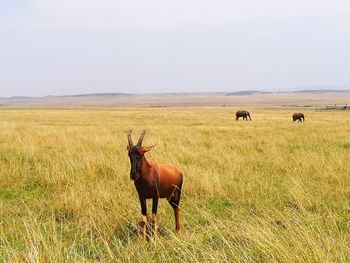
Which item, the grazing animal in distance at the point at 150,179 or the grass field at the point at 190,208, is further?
the grazing animal in distance at the point at 150,179

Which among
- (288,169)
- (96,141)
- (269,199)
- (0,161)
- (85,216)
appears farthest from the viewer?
(96,141)

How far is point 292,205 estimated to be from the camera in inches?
309

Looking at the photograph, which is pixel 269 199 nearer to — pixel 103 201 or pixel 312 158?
pixel 103 201

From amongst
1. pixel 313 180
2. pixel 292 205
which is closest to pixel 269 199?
pixel 292 205

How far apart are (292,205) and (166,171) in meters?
3.08

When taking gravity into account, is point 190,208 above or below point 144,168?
below

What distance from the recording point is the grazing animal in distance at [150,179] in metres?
5.30

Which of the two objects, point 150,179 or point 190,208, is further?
point 190,208

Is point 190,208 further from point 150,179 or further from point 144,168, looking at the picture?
point 144,168

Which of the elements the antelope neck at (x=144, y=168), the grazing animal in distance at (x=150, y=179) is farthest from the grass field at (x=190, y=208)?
the antelope neck at (x=144, y=168)

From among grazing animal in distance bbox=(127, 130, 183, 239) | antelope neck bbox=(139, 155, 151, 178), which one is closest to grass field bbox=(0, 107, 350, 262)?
grazing animal in distance bbox=(127, 130, 183, 239)

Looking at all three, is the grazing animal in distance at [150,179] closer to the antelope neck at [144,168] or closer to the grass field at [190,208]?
the antelope neck at [144,168]

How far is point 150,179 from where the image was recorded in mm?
5609

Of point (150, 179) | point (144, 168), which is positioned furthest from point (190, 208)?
point (144, 168)
